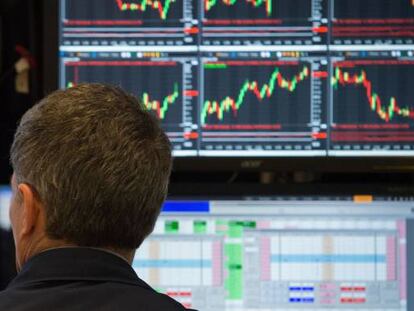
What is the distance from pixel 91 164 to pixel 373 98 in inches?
32.8

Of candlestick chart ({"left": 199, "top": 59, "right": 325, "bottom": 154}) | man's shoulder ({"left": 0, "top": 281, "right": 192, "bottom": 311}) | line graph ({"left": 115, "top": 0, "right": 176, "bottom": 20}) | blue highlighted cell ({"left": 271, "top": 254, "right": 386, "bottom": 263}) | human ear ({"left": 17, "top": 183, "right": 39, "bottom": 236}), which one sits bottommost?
blue highlighted cell ({"left": 271, "top": 254, "right": 386, "bottom": 263})

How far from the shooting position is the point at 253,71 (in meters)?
1.66

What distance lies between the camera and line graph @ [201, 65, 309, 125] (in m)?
1.65

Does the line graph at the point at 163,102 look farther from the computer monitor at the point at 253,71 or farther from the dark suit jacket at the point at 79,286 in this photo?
the dark suit jacket at the point at 79,286

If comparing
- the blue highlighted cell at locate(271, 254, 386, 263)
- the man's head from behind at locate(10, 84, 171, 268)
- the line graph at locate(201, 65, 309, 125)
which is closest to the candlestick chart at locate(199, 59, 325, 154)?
the line graph at locate(201, 65, 309, 125)

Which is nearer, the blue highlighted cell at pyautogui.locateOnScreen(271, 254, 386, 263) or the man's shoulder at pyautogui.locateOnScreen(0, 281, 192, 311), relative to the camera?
the man's shoulder at pyautogui.locateOnScreen(0, 281, 192, 311)

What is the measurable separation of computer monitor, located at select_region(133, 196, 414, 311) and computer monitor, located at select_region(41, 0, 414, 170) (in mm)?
93

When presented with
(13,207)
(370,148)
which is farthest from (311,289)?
(13,207)

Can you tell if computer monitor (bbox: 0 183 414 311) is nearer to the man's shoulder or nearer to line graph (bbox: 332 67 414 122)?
line graph (bbox: 332 67 414 122)

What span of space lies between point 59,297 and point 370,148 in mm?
884

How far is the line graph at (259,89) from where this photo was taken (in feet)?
5.43

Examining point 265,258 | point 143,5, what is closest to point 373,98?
point 265,258

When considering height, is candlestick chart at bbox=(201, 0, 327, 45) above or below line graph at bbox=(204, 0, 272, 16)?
below

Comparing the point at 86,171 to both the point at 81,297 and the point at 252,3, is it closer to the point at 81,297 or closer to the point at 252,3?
the point at 81,297
